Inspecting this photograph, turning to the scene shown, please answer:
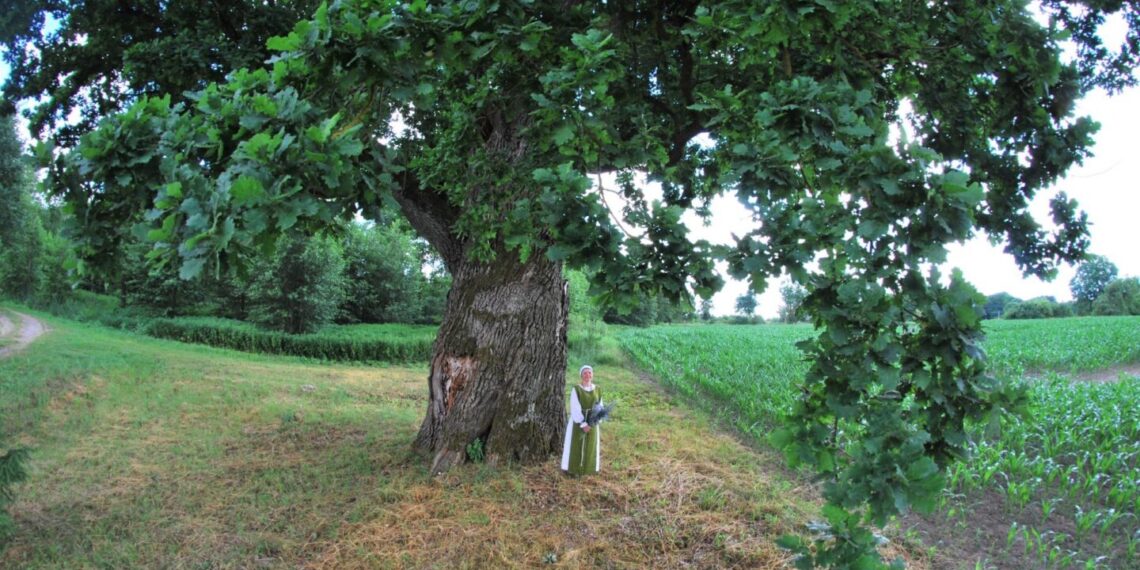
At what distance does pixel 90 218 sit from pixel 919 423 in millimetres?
3819

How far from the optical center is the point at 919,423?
98.0 inches

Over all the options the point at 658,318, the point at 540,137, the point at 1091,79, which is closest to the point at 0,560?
the point at 540,137

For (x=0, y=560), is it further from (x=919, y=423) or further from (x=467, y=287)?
(x=919, y=423)

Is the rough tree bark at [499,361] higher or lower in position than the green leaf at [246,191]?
lower

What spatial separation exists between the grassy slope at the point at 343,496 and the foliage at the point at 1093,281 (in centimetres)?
6243

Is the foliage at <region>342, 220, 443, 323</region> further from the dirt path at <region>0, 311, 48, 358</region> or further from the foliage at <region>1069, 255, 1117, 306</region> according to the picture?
the foliage at <region>1069, 255, 1117, 306</region>

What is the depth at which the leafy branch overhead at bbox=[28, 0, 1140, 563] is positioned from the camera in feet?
7.64

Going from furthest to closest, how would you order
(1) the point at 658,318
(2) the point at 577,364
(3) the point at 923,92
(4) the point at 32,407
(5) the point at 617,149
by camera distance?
(1) the point at 658,318, (2) the point at 577,364, (4) the point at 32,407, (3) the point at 923,92, (5) the point at 617,149

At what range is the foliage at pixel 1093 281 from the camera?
2143 inches

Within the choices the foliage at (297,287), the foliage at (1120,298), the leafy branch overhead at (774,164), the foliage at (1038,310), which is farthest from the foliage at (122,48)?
the foliage at (1038,310)

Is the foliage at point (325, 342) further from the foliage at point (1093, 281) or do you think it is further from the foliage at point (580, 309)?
the foliage at point (1093, 281)

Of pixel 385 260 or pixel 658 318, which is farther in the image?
pixel 658 318

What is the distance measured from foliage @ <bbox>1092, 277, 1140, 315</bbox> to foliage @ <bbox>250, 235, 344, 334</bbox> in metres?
55.2

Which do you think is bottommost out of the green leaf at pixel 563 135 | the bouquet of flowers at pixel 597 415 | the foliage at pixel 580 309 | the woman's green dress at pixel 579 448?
the woman's green dress at pixel 579 448
